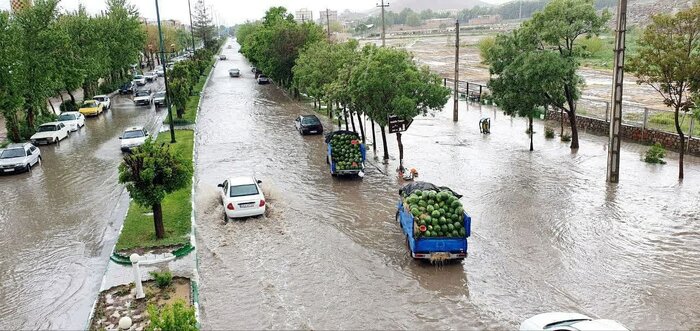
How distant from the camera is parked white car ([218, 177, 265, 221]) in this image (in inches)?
718

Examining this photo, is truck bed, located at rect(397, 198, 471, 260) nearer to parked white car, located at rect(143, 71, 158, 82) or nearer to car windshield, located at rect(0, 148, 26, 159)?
car windshield, located at rect(0, 148, 26, 159)

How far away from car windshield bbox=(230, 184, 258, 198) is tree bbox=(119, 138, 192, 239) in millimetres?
2582

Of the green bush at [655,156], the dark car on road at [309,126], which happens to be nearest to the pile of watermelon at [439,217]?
the green bush at [655,156]

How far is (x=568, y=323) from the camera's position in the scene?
32.4 feet

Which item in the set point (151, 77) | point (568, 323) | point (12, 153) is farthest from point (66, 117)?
point (568, 323)

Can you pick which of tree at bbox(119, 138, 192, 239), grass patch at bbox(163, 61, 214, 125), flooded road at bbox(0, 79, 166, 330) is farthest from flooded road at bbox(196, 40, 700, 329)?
grass patch at bbox(163, 61, 214, 125)

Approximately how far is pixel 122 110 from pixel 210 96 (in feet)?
35.2

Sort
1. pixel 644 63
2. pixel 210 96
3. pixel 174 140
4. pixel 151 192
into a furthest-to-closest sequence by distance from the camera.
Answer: pixel 210 96 < pixel 174 140 < pixel 644 63 < pixel 151 192

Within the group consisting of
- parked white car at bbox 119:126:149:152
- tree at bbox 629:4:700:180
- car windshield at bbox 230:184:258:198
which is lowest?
car windshield at bbox 230:184:258:198

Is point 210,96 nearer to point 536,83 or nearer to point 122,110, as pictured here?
point 122,110

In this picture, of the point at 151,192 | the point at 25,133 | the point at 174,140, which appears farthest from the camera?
the point at 25,133

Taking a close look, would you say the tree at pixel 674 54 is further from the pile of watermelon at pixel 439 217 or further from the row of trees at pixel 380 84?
the pile of watermelon at pixel 439 217

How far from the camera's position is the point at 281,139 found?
3341cm

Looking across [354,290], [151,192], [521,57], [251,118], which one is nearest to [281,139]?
[251,118]
